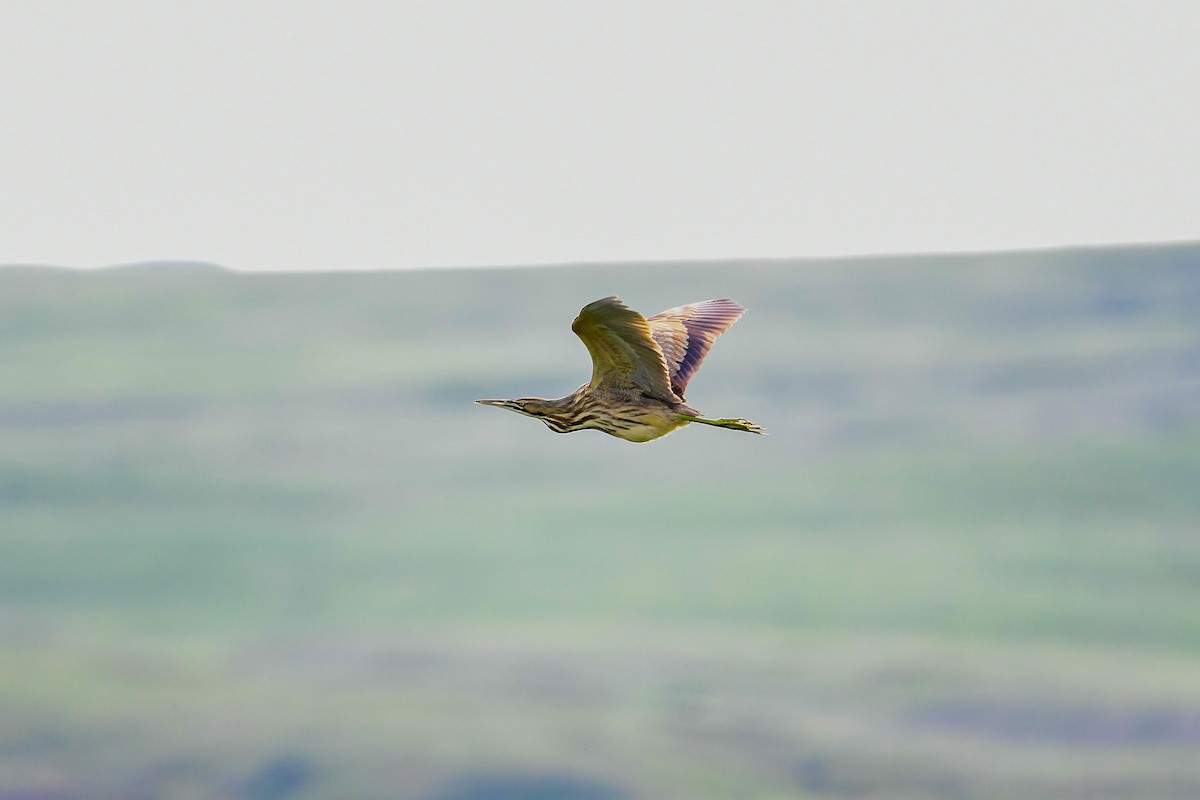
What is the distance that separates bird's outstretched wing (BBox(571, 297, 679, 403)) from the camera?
8.48 feet

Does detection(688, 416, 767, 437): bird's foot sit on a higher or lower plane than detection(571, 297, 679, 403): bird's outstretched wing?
lower

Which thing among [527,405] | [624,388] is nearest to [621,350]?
[624,388]

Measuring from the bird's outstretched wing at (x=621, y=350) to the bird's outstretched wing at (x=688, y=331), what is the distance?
0.61ft

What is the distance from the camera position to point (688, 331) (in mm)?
3244

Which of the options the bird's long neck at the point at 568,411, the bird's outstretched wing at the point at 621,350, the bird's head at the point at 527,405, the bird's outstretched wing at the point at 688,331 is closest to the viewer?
the bird's outstretched wing at the point at 621,350

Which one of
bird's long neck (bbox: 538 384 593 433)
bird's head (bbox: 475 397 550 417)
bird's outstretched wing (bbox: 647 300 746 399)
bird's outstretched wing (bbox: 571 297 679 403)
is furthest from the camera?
bird's outstretched wing (bbox: 647 300 746 399)

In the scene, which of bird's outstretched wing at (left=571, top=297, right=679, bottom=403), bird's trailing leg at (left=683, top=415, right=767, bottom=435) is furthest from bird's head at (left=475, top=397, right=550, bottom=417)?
bird's trailing leg at (left=683, top=415, right=767, bottom=435)

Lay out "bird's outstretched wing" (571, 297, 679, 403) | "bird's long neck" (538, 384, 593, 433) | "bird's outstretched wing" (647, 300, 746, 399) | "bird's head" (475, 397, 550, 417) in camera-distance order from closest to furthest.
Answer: "bird's outstretched wing" (571, 297, 679, 403) < "bird's long neck" (538, 384, 593, 433) < "bird's head" (475, 397, 550, 417) < "bird's outstretched wing" (647, 300, 746, 399)

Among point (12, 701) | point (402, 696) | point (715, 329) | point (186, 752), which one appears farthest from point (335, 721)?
point (715, 329)

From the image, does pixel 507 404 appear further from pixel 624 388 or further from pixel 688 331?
pixel 688 331

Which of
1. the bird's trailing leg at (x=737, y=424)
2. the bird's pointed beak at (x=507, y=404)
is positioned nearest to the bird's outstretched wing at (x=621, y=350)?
the bird's trailing leg at (x=737, y=424)

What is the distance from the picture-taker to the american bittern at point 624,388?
265 cm

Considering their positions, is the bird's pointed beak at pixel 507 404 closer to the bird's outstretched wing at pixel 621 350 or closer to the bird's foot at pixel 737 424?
the bird's outstretched wing at pixel 621 350

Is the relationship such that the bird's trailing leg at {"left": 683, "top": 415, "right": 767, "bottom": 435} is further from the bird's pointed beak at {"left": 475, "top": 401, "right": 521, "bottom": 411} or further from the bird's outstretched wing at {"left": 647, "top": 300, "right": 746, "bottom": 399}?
the bird's pointed beak at {"left": 475, "top": 401, "right": 521, "bottom": 411}
